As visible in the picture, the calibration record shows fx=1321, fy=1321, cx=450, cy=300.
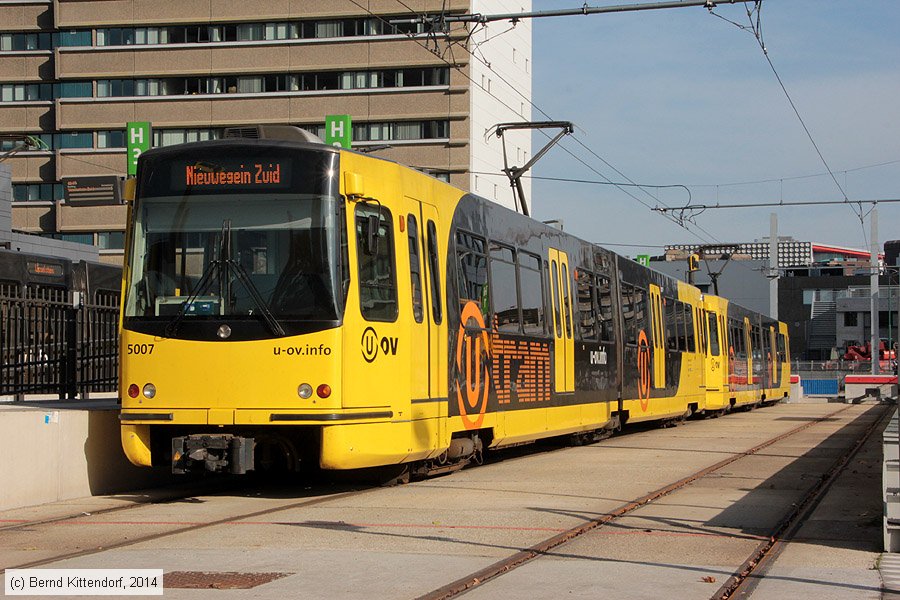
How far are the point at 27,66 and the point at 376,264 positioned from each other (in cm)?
7136

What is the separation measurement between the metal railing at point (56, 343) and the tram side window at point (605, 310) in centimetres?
847

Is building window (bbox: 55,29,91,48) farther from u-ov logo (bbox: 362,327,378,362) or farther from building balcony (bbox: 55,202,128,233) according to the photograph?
u-ov logo (bbox: 362,327,378,362)

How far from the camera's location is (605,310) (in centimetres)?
2191

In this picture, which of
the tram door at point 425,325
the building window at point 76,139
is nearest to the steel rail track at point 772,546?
the tram door at point 425,325

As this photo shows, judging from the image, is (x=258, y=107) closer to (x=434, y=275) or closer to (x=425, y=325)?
(x=434, y=275)

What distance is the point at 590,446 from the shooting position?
2130 cm

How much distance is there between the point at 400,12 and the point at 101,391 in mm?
57724

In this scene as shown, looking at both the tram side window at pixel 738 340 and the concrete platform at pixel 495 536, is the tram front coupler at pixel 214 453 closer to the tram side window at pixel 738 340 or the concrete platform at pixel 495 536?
the concrete platform at pixel 495 536

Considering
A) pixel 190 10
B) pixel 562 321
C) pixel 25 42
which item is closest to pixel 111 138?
pixel 25 42

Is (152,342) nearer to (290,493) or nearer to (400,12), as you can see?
(290,493)

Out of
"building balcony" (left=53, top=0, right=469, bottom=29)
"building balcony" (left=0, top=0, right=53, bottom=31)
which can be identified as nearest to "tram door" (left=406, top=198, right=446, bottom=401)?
"building balcony" (left=53, top=0, right=469, bottom=29)

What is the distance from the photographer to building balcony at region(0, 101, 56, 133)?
78250 mm

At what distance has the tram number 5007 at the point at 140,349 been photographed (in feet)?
39.9

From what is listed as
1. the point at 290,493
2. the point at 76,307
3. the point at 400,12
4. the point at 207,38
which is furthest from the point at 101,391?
the point at 207,38
